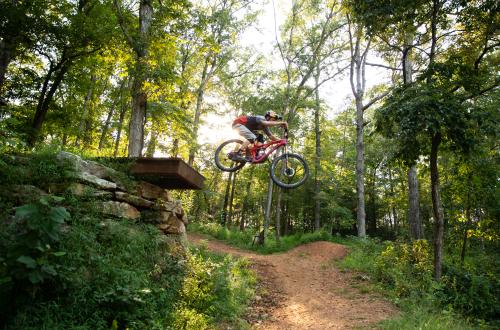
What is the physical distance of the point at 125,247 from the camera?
6.55 m

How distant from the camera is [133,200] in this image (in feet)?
25.9

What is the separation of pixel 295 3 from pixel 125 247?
17411mm

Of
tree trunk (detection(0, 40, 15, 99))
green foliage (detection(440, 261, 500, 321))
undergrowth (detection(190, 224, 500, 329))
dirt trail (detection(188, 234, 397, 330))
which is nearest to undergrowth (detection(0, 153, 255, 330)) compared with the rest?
dirt trail (detection(188, 234, 397, 330))

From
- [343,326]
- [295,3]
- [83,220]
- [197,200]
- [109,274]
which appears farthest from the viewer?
[197,200]

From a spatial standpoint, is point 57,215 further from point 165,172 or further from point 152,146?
point 152,146

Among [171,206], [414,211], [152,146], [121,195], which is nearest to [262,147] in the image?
[171,206]

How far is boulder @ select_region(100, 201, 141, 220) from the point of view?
7082 millimetres

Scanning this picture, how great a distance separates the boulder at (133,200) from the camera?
7577mm

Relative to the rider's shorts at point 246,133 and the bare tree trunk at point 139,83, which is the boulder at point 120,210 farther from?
the rider's shorts at point 246,133

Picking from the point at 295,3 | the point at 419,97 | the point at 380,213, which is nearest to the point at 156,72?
the point at 419,97

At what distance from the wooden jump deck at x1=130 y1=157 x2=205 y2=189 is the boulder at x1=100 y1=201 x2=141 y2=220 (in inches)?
37.2

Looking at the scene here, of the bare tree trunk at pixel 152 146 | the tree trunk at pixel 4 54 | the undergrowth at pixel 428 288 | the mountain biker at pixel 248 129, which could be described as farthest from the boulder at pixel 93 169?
the bare tree trunk at pixel 152 146

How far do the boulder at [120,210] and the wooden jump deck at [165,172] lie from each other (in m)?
0.95

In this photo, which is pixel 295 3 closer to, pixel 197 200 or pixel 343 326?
pixel 197 200
